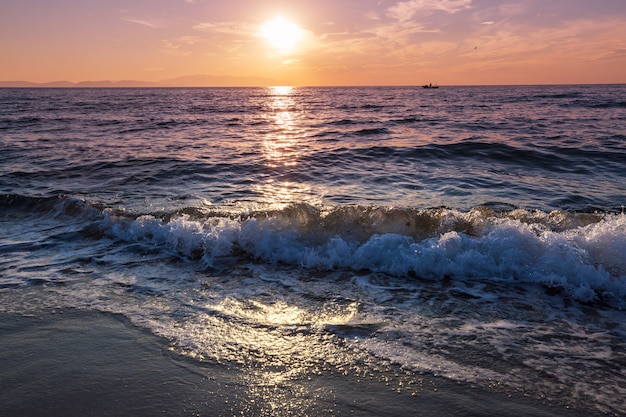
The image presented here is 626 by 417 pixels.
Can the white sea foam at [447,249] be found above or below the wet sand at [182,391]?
above

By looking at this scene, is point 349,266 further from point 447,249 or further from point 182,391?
point 182,391

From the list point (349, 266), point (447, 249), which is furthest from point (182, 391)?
point (447, 249)

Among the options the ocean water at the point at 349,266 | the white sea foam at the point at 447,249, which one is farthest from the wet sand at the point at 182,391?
the white sea foam at the point at 447,249

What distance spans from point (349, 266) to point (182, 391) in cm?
354

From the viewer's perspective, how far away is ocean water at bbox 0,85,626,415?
13.1 feet

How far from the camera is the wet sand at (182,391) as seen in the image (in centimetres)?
323

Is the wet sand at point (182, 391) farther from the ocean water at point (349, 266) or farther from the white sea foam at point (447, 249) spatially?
the white sea foam at point (447, 249)

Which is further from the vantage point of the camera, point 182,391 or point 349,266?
point 349,266

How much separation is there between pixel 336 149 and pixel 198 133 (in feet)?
32.0

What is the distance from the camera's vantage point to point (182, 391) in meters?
3.46

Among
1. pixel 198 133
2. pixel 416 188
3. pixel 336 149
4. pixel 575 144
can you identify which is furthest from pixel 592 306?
pixel 198 133

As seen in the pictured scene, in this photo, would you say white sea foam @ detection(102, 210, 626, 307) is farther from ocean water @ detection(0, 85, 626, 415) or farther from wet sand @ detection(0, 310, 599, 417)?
wet sand @ detection(0, 310, 599, 417)

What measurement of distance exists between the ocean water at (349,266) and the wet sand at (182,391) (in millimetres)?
96

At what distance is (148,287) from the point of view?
5730 millimetres
